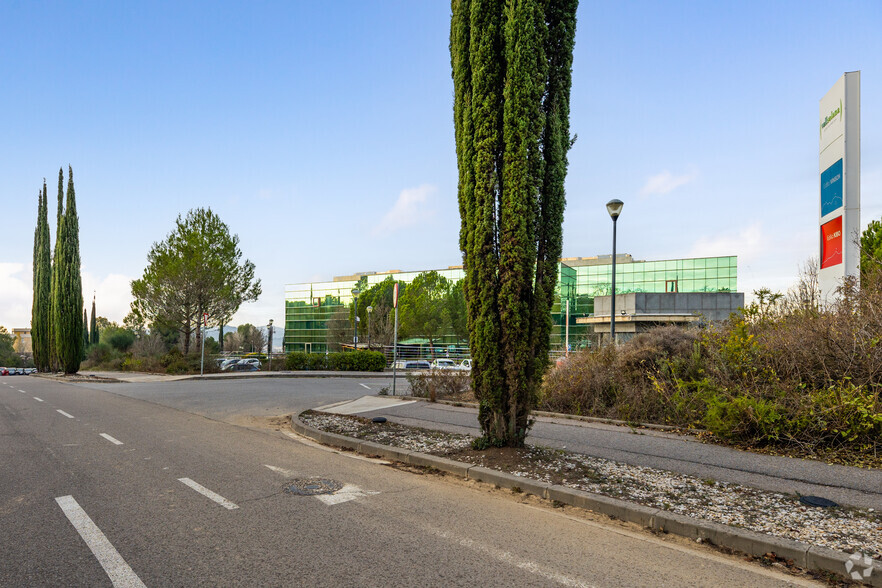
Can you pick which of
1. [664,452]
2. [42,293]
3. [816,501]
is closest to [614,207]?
[664,452]

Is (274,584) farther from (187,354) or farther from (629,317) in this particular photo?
(187,354)

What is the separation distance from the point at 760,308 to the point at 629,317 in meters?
19.6

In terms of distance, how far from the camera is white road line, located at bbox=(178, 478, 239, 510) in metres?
5.35

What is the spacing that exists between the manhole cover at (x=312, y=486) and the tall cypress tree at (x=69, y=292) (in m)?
36.5

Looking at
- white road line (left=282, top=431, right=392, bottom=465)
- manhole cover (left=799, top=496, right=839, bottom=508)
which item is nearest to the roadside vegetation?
manhole cover (left=799, top=496, right=839, bottom=508)

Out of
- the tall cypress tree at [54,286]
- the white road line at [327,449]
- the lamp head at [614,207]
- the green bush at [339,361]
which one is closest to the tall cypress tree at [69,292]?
the tall cypress tree at [54,286]

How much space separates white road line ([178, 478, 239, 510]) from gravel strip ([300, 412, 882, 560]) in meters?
3.02

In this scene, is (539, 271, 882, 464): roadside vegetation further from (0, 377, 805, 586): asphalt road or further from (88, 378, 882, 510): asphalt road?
(0, 377, 805, 586): asphalt road

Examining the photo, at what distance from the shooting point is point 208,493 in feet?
19.0

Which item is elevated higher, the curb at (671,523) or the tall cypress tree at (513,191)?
the tall cypress tree at (513,191)

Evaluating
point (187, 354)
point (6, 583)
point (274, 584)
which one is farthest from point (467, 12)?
point (187, 354)

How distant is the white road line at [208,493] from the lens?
5.35 meters

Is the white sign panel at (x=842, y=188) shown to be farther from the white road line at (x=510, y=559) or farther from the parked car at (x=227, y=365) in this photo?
the parked car at (x=227, y=365)

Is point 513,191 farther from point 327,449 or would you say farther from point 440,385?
point 440,385
